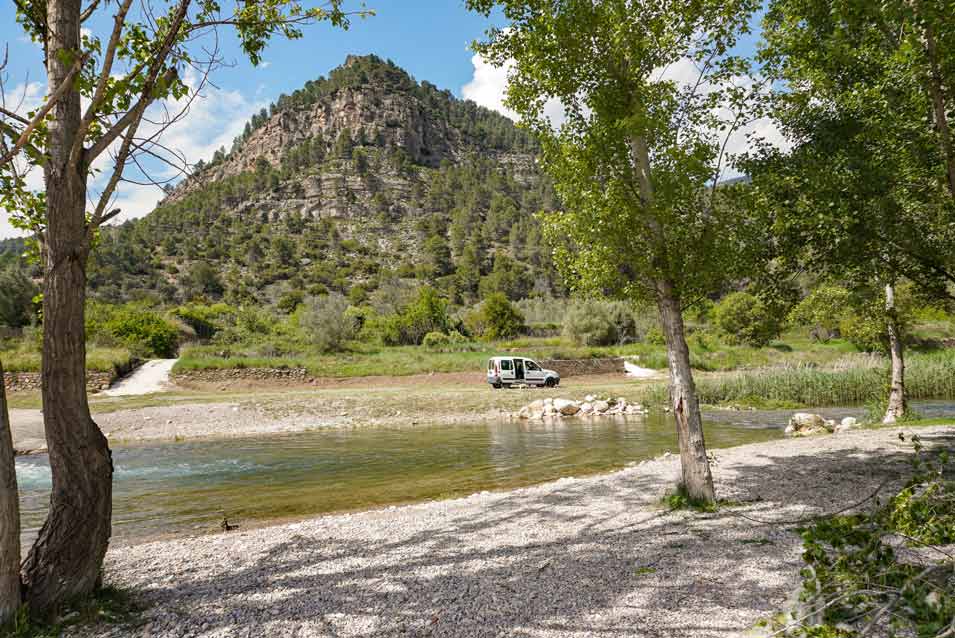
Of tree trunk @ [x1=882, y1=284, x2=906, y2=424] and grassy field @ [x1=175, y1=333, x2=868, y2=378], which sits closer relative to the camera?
tree trunk @ [x1=882, y1=284, x2=906, y2=424]

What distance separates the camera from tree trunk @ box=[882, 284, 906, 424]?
1230cm

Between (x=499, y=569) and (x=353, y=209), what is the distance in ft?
360

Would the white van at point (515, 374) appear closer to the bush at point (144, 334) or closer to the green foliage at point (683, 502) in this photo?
the green foliage at point (683, 502)

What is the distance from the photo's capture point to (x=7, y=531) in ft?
12.2

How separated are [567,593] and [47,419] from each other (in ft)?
13.4

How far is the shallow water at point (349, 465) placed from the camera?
9.08 meters

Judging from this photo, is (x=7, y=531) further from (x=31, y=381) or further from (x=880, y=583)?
(x=31, y=381)

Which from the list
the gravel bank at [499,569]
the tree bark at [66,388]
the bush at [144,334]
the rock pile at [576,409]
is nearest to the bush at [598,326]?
the rock pile at [576,409]

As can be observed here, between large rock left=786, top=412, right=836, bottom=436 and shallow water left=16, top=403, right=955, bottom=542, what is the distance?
530mm

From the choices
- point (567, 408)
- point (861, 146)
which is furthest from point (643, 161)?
point (567, 408)

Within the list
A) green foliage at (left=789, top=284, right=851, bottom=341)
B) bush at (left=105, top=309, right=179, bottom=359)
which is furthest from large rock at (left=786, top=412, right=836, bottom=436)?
bush at (left=105, top=309, right=179, bottom=359)

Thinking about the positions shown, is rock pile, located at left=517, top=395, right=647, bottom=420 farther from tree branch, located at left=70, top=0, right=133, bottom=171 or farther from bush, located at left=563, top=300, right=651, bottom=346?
bush, located at left=563, top=300, right=651, bottom=346

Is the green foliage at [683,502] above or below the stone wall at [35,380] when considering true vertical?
below

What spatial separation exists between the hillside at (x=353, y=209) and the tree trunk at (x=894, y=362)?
59478 millimetres
